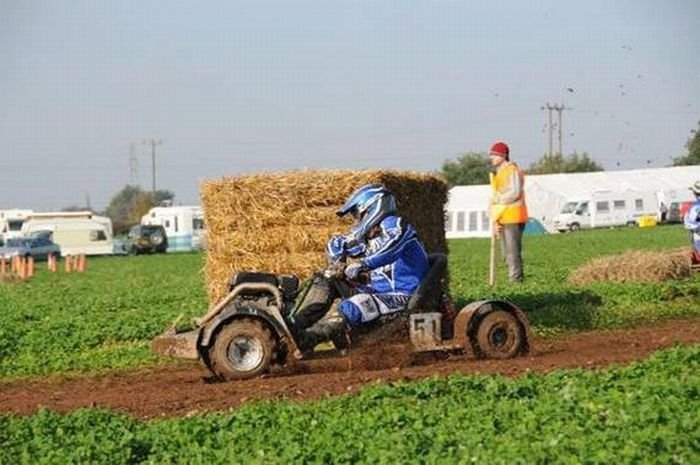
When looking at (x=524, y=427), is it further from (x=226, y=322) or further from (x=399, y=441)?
(x=226, y=322)

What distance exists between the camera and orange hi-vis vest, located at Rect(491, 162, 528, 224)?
2031 cm

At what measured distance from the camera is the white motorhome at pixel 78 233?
235ft

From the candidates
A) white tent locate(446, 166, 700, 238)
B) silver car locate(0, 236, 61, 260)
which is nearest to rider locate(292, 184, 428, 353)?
silver car locate(0, 236, 61, 260)

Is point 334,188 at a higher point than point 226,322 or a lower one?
higher

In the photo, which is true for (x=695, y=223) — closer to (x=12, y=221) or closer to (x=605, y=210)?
(x=605, y=210)

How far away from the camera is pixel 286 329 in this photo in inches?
452

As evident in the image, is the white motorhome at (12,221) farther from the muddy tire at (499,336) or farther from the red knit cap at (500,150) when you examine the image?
the muddy tire at (499,336)

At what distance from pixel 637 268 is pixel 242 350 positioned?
10.5m

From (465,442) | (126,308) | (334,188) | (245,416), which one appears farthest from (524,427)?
(126,308)

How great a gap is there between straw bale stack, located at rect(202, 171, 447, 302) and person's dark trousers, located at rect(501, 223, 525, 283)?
16.9ft

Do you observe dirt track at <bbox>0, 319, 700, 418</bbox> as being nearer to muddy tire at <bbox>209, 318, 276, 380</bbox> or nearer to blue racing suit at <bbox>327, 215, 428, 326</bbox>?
muddy tire at <bbox>209, 318, 276, 380</bbox>

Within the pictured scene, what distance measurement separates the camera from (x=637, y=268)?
20484 mm

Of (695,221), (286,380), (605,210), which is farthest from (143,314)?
(605,210)

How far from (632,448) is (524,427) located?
2.92ft
